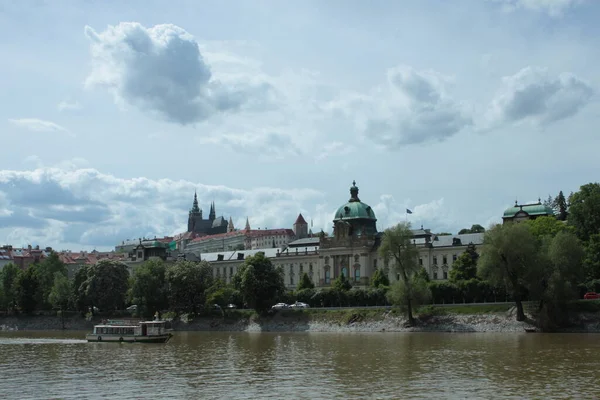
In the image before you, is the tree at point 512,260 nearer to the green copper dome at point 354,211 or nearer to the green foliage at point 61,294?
the green copper dome at point 354,211

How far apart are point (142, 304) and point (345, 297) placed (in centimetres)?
3522

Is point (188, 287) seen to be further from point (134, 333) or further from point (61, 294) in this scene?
point (134, 333)

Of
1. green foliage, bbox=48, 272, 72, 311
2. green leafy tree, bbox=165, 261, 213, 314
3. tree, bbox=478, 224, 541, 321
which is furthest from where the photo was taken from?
green foliage, bbox=48, 272, 72, 311

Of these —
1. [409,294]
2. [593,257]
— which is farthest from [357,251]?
[593,257]

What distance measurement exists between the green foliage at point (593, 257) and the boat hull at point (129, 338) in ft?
186

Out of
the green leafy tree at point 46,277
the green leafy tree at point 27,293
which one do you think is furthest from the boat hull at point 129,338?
the green leafy tree at point 27,293

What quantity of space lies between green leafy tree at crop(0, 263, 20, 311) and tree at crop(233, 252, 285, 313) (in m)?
55.9

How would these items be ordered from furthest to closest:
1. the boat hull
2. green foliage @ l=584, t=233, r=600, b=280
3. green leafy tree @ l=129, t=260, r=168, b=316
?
green leafy tree @ l=129, t=260, r=168, b=316 < green foliage @ l=584, t=233, r=600, b=280 < the boat hull

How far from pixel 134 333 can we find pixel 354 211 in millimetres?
79554

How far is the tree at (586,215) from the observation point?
106 m

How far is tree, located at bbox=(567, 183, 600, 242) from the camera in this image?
105562 millimetres

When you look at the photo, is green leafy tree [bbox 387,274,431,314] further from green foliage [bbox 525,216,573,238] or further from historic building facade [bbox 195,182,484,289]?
historic building facade [bbox 195,182,484,289]

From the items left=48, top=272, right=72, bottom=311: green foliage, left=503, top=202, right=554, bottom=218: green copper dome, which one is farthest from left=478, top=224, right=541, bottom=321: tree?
left=48, top=272, right=72, bottom=311: green foliage

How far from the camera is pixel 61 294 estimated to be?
136m
